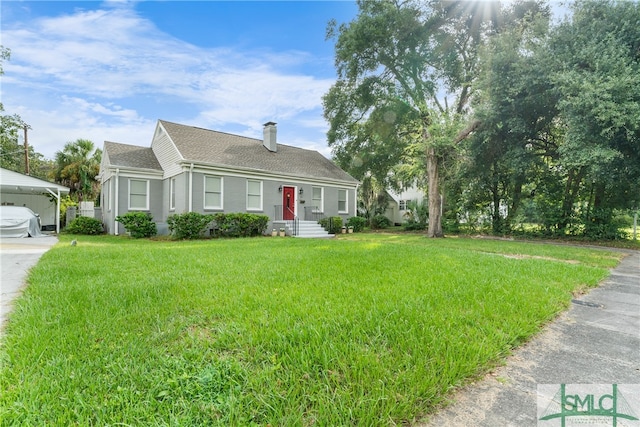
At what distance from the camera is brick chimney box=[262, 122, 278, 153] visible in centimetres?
1689

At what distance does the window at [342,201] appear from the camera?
17.9 m

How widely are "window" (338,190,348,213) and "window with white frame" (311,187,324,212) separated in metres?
1.49

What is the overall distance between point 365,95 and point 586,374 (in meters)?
16.9

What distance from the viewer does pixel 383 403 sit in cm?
163

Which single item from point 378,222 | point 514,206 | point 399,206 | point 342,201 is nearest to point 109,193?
point 342,201

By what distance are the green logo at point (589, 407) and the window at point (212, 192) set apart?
12.7 meters

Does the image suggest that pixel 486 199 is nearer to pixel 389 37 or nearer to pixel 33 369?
pixel 389 37

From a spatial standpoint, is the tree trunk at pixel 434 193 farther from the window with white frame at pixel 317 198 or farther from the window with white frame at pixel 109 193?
the window with white frame at pixel 109 193

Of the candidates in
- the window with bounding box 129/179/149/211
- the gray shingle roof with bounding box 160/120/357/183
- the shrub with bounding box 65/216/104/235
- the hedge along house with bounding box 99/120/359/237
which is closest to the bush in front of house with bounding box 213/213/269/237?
the hedge along house with bounding box 99/120/359/237

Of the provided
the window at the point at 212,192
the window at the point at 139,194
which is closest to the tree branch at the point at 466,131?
the window at the point at 212,192

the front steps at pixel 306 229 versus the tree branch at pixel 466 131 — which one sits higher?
the tree branch at pixel 466 131

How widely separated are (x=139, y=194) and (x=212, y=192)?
3.80m

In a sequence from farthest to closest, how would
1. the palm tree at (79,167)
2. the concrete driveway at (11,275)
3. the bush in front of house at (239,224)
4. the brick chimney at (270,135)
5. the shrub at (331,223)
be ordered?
the palm tree at (79,167)
the brick chimney at (270,135)
the shrub at (331,223)
the bush in front of house at (239,224)
the concrete driveway at (11,275)

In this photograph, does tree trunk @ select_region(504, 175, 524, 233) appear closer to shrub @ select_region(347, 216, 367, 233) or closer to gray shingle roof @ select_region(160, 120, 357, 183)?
shrub @ select_region(347, 216, 367, 233)
